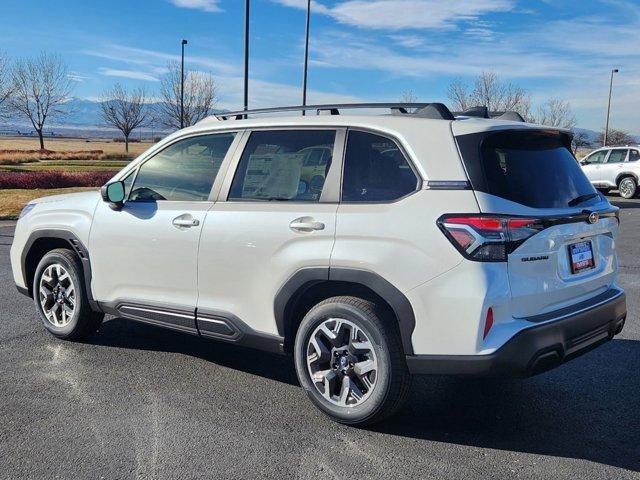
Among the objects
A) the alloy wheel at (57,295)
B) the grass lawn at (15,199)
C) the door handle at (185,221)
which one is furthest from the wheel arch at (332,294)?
the grass lawn at (15,199)

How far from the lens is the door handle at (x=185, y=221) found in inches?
168

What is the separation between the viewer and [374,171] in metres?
3.71

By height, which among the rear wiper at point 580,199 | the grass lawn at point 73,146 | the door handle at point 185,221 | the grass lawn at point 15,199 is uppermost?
the rear wiper at point 580,199

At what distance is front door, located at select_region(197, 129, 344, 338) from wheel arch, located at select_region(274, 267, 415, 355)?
5cm

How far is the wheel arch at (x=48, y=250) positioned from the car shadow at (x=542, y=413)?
258 centimetres

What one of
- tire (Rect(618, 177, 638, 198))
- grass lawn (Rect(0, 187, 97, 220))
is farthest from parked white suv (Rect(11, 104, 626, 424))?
tire (Rect(618, 177, 638, 198))

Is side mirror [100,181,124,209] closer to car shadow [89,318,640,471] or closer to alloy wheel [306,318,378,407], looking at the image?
car shadow [89,318,640,471]

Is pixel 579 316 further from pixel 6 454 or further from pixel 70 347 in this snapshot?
pixel 70 347

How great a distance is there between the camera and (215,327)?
4230 mm

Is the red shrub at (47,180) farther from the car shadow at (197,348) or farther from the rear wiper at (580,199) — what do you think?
the rear wiper at (580,199)

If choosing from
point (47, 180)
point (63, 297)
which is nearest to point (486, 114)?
point (63, 297)

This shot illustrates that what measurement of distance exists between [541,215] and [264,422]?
1946mm

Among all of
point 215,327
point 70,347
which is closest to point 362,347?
point 215,327

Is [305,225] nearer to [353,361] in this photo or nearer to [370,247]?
[370,247]
